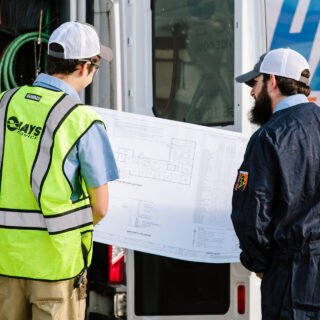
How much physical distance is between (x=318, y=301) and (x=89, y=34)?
128 centimetres

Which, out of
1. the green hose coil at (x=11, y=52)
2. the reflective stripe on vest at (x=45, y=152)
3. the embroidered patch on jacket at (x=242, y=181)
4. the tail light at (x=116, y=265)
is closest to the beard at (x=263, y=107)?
the embroidered patch on jacket at (x=242, y=181)

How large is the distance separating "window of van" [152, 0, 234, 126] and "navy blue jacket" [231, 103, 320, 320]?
81 cm

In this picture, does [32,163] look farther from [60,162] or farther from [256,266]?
[256,266]

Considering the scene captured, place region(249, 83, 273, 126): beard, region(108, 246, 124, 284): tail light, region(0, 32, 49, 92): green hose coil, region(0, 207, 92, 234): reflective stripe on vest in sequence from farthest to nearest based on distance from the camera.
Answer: region(0, 32, 49, 92): green hose coil, region(108, 246, 124, 284): tail light, region(249, 83, 273, 126): beard, region(0, 207, 92, 234): reflective stripe on vest

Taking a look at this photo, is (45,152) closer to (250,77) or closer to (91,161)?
(91,161)

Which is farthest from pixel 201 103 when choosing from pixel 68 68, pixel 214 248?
pixel 68 68

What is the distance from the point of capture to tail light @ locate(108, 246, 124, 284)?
13.5 feet

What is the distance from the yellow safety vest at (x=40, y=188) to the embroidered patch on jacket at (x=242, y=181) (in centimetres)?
55

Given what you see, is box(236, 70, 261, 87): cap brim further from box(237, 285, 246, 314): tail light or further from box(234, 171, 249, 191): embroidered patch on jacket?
box(237, 285, 246, 314): tail light

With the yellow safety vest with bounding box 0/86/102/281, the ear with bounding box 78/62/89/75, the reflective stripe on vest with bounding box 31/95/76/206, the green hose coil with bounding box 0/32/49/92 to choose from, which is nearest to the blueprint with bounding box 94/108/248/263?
the ear with bounding box 78/62/89/75

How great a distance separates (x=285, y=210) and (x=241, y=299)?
95 centimetres

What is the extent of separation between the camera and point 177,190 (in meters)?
3.72

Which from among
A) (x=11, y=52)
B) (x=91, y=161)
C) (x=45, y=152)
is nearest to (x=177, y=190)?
(x=91, y=161)

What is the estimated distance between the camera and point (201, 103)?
13.0 ft
